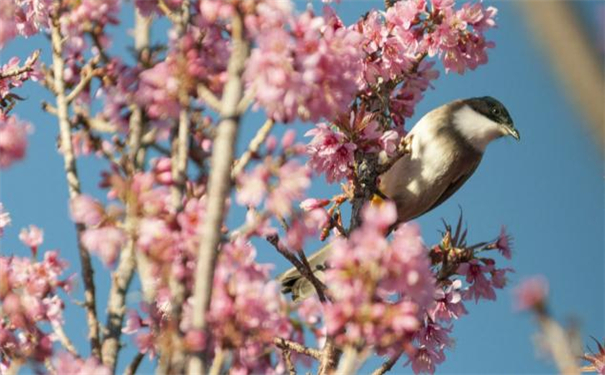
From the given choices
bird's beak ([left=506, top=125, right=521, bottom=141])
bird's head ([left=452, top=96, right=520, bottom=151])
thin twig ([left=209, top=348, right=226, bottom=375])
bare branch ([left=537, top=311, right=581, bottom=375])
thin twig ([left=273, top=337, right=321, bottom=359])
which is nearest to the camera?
bare branch ([left=537, top=311, right=581, bottom=375])

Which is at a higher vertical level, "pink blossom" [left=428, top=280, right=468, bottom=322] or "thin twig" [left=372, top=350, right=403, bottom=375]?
"pink blossom" [left=428, top=280, right=468, bottom=322]

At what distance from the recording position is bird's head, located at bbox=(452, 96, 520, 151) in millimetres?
6227

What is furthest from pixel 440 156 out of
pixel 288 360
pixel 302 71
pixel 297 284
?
pixel 302 71

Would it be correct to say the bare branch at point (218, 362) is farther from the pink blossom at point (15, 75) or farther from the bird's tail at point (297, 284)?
the bird's tail at point (297, 284)

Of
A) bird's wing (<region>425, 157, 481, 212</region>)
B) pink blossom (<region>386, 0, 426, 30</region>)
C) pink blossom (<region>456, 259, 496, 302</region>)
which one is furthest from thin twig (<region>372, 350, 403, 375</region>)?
bird's wing (<region>425, 157, 481, 212</region>)

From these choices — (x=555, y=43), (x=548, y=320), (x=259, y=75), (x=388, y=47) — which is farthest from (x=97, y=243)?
(x=388, y=47)

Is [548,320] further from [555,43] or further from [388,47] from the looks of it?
[388,47]

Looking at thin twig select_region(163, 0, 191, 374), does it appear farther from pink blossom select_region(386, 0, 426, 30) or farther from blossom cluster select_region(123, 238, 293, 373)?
pink blossom select_region(386, 0, 426, 30)

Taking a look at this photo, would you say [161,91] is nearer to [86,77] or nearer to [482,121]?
[86,77]

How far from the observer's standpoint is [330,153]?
3920 mm

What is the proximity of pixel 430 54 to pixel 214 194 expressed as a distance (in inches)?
102

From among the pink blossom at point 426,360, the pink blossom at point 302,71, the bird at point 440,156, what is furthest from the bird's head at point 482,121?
the pink blossom at point 302,71

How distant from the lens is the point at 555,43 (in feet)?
2.43

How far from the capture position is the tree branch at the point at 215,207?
1935 millimetres
